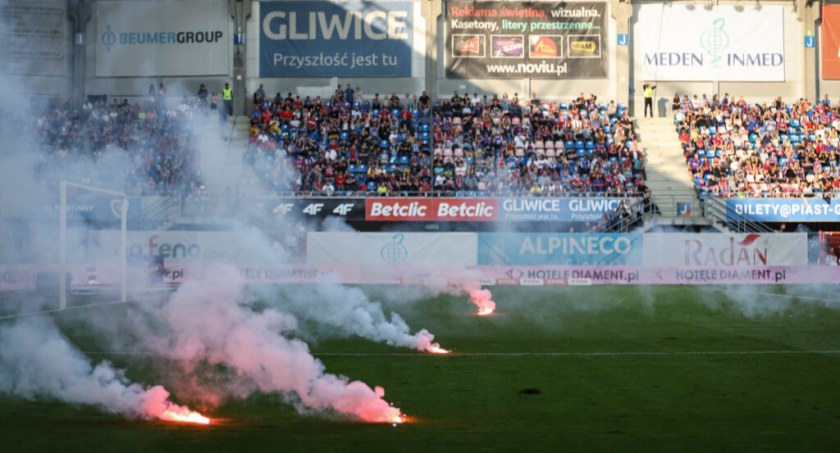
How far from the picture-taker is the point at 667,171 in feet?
146

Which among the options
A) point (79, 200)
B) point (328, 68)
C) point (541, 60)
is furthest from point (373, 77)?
point (79, 200)

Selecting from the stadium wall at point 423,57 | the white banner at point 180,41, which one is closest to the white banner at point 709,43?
the stadium wall at point 423,57

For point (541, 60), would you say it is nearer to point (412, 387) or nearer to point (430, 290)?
point (430, 290)

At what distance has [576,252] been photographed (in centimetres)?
3491

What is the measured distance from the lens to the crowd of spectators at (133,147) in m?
23.5

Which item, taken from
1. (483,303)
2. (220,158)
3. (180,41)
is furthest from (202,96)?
(483,303)

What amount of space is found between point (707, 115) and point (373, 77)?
16717mm

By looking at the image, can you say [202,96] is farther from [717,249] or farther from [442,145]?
[717,249]

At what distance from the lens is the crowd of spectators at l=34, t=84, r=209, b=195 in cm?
2348

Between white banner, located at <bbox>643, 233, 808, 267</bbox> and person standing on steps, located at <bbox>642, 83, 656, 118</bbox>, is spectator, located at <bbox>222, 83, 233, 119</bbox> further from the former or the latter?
white banner, located at <bbox>643, 233, 808, 267</bbox>

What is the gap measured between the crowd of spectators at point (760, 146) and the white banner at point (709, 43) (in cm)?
175

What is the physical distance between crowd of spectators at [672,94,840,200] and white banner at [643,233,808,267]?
690 cm

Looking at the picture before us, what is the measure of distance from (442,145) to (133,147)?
54.3ft

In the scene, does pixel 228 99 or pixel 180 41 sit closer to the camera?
pixel 228 99
